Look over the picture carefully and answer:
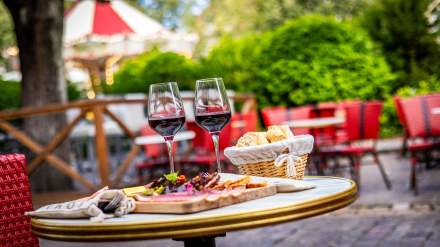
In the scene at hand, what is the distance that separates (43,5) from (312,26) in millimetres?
6970

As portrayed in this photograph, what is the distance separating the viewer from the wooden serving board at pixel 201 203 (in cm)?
201

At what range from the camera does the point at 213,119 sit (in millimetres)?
2439

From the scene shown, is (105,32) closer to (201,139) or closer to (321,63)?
(321,63)

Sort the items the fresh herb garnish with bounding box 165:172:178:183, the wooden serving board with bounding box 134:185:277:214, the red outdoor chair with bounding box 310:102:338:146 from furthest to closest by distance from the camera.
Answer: the red outdoor chair with bounding box 310:102:338:146, the fresh herb garnish with bounding box 165:172:178:183, the wooden serving board with bounding box 134:185:277:214

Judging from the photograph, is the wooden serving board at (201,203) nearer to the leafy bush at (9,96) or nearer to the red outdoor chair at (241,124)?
the red outdoor chair at (241,124)

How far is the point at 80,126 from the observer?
1270 centimetres

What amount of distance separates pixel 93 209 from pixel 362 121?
23.3 ft

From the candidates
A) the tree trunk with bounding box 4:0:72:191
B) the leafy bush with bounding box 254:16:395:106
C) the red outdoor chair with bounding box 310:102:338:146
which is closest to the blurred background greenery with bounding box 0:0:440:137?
the leafy bush with bounding box 254:16:395:106

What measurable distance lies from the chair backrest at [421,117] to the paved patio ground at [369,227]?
2.15 feet

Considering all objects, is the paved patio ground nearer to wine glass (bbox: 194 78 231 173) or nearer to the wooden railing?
the wooden railing

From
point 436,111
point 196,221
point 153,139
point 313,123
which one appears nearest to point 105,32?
point 153,139

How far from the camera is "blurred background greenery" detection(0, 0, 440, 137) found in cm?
1516

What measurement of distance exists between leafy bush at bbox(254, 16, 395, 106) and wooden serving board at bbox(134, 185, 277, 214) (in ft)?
42.9

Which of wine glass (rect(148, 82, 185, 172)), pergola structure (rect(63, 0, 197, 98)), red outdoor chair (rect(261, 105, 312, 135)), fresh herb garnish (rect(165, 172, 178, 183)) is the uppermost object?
pergola structure (rect(63, 0, 197, 98))
